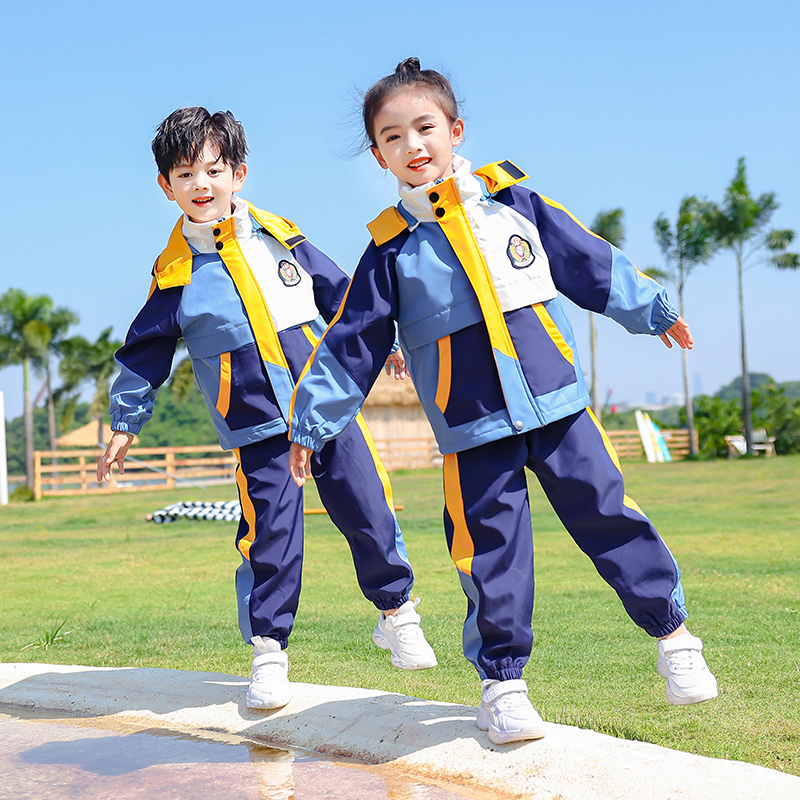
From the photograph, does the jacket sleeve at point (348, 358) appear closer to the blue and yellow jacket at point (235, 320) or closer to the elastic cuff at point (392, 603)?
the blue and yellow jacket at point (235, 320)

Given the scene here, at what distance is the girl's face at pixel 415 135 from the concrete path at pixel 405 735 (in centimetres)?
145

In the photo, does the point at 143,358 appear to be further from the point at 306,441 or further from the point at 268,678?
the point at 268,678

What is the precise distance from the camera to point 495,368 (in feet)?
8.03

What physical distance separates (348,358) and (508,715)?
988 millimetres

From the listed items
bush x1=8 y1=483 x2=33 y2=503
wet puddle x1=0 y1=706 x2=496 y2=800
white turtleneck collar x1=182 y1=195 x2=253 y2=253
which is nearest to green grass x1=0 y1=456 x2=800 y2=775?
wet puddle x1=0 y1=706 x2=496 y2=800

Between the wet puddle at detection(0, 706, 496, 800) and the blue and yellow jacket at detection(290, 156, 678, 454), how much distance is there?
811 millimetres

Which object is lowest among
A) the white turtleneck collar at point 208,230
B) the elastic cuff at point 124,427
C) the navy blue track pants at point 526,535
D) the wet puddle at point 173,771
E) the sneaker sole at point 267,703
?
the wet puddle at point 173,771

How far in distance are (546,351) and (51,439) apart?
36146 mm

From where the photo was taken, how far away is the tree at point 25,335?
33.6 metres

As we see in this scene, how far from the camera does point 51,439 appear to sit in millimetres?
36000

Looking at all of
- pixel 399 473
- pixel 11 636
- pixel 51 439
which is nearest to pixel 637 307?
pixel 11 636

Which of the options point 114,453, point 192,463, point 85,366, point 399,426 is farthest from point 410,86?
point 85,366

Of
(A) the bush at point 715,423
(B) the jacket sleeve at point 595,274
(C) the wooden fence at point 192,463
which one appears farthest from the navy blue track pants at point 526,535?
(A) the bush at point 715,423

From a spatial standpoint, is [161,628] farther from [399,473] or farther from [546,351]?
[399,473]
